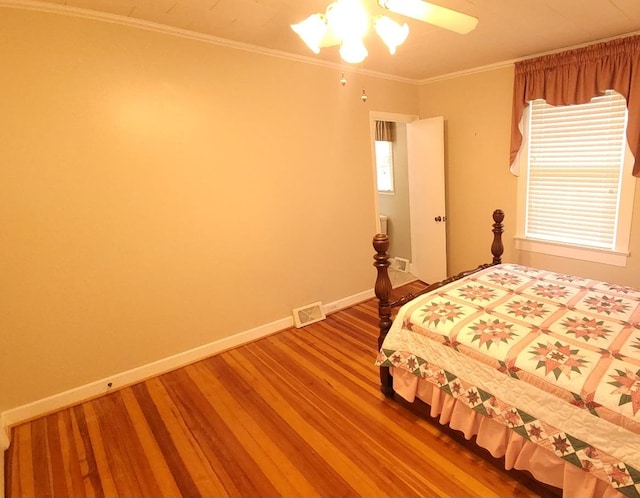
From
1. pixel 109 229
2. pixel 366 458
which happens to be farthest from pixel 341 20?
pixel 366 458

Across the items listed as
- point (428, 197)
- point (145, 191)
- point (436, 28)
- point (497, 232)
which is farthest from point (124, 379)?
point (428, 197)

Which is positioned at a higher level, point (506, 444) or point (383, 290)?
point (383, 290)

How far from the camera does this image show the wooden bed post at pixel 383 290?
2.00 m

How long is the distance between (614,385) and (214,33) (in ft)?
9.89

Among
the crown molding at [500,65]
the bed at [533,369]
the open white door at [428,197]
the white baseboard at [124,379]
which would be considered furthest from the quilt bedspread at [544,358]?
the crown molding at [500,65]

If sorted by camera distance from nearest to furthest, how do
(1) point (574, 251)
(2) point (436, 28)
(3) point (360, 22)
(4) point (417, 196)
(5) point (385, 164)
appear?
(3) point (360, 22) < (2) point (436, 28) < (1) point (574, 251) < (4) point (417, 196) < (5) point (385, 164)

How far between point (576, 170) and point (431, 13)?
243 cm

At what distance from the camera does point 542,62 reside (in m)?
2.90

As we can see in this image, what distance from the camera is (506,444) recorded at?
5.11 feet

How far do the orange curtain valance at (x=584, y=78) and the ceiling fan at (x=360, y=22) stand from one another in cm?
192

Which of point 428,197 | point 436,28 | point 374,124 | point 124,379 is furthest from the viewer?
point 428,197

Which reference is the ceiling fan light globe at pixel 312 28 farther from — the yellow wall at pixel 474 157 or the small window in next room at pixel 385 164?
the small window in next room at pixel 385 164

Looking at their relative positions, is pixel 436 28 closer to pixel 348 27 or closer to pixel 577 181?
pixel 348 27

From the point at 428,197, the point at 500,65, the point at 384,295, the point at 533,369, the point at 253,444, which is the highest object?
the point at 500,65
